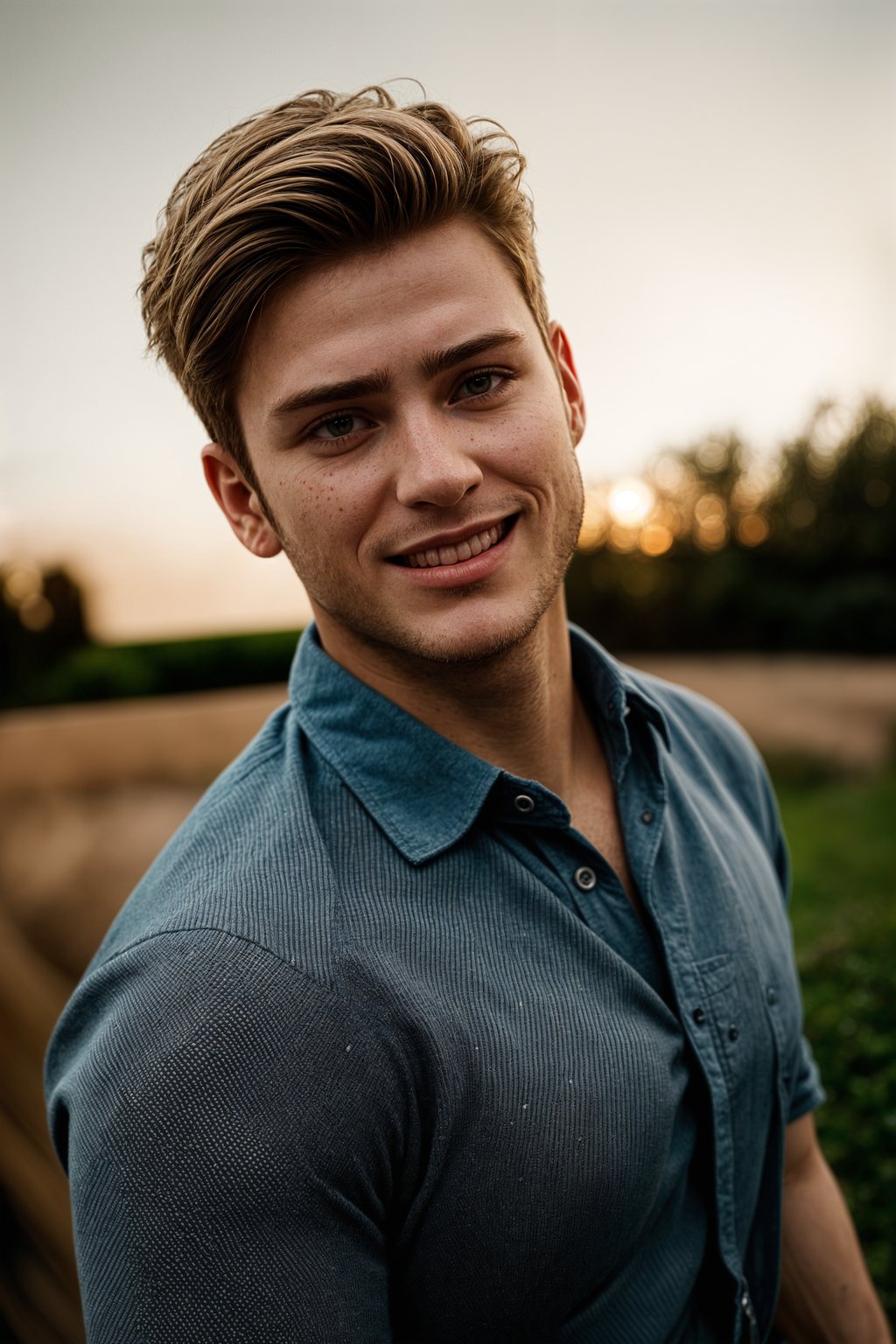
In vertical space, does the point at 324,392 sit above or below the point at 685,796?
above

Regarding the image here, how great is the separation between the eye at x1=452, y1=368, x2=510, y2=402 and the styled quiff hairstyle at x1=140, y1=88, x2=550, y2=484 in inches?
8.7

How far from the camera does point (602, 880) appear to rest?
4.88ft

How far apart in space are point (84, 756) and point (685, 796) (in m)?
4.57

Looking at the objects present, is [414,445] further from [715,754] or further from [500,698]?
[715,754]

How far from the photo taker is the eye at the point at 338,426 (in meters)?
1.44

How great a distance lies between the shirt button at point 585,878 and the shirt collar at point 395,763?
3.7 inches

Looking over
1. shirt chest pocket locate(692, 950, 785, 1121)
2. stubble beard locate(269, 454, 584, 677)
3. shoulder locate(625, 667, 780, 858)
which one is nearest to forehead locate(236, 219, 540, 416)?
stubble beard locate(269, 454, 584, 677)

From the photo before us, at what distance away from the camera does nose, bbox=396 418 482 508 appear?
4.58ft

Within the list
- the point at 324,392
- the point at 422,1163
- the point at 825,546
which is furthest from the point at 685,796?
the point at 825,546

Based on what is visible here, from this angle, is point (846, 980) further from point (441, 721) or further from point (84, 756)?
point (84, 756)

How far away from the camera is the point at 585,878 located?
147 centimetres

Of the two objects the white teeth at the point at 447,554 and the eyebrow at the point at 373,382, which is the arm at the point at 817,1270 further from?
the eyebrow at the point at 373,382

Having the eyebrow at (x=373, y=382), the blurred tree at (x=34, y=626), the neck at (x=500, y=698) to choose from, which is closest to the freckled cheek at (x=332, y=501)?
the eyebrow at (x=373, y=382)

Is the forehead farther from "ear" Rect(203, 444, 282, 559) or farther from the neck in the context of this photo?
the neck
